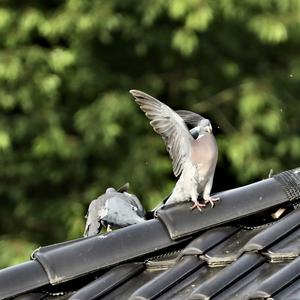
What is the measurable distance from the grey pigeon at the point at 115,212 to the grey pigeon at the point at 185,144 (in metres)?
0.19

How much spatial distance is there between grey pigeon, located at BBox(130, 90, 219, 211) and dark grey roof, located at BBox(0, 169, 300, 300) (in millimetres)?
490

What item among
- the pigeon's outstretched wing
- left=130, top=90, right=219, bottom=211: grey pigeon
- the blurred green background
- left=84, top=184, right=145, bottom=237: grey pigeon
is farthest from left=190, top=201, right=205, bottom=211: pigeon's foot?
the blurred green background

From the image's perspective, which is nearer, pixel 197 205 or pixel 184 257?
pixel 184 257

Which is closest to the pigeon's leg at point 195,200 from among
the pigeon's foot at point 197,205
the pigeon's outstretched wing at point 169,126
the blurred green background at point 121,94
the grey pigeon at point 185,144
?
the pigeon's foot at point 197,205

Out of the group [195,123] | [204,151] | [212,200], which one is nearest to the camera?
[212,200]

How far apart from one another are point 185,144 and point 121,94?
574cm

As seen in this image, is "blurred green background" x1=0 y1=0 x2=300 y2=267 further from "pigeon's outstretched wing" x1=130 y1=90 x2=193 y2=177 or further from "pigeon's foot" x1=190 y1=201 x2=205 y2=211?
"pigeon's foot" x1=190 y1=201 x2=205 y2=211

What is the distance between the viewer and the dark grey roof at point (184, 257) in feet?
8.32

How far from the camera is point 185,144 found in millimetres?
3498

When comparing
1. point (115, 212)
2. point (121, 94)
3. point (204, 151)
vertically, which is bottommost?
point (115, 212)

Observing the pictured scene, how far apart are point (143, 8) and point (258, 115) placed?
1.46 m

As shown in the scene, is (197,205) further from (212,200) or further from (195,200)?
(195,200)

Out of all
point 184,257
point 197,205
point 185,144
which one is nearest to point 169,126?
point 185,144

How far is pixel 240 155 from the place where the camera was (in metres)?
9.16
